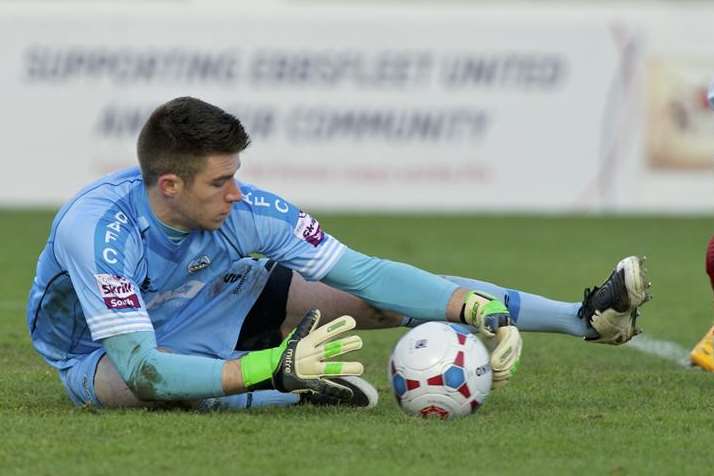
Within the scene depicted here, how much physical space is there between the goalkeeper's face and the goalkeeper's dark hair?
3 centimetres

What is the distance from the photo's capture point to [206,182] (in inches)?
224

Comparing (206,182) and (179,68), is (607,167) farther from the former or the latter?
(206,182)

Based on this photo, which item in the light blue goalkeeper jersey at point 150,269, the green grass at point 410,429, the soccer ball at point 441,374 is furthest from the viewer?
the soccer ball at point 441,374

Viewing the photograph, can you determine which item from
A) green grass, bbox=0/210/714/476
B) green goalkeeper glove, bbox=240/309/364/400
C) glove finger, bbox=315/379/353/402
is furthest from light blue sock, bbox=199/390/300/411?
green goalkeeper glove, bbox=240/309/364/400

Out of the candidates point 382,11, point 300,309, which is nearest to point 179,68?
point 382,11

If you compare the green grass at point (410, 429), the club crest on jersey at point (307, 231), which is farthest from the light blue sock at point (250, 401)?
the club crest on jersey at point (307, 231)

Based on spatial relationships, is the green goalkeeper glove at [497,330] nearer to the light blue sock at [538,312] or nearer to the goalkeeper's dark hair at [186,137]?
the light blue sock at [538,312]

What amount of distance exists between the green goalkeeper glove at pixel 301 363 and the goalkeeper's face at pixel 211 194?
576 millimetres

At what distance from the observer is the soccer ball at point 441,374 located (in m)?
5.70

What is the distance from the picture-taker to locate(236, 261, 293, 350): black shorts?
6.41 metres

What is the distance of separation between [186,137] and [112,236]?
470 mm

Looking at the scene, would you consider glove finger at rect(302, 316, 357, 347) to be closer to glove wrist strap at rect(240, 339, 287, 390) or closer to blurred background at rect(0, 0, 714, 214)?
glove wrist strap at rect(240, 339, 287, 390)

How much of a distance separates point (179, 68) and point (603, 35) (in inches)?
214

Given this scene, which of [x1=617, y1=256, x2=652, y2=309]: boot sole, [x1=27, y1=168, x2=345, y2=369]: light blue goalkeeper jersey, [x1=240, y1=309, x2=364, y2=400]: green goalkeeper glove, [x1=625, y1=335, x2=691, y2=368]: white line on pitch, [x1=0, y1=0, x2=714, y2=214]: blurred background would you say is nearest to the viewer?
[x1=240, y1=309, x2=364, y2=400]: green goalkeeper glove
